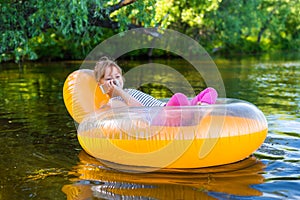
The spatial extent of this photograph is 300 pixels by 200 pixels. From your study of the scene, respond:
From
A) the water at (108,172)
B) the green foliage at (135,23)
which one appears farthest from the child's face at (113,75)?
the green foliage at (135,23)

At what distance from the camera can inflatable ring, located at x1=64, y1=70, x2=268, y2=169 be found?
15.8ft

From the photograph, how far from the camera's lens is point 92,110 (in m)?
5.90

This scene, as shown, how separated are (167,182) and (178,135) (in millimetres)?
515

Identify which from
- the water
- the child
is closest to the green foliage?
the water

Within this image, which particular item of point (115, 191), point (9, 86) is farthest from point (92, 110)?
point (9, 86)

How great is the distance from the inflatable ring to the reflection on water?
0.15m

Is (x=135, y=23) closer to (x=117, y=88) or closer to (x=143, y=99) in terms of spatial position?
(x=143, y=99)

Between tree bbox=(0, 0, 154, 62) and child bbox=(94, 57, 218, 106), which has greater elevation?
tree bbox=(0, 0, 154, 62)

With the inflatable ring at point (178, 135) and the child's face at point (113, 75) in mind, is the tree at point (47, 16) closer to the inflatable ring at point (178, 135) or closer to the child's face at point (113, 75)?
the child's face at point (113, 75)

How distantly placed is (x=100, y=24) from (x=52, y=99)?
208cm

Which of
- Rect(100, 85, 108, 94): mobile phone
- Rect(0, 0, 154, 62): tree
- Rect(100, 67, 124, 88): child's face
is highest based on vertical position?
Rect(0, 0, 154, 62): tree

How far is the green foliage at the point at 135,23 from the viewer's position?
8.49m

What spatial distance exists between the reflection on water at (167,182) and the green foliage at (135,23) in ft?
11.4

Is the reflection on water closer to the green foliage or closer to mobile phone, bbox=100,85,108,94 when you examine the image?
mobile phone, bbox=100,85,108,94
